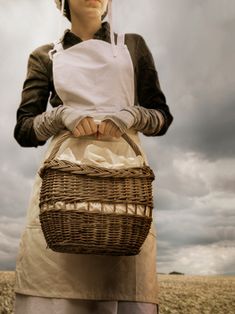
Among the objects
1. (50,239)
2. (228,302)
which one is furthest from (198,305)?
(50,239)

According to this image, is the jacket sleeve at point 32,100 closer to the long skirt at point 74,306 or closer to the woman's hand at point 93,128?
the woman's hand at point 93,128

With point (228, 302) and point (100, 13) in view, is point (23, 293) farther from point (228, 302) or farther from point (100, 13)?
point (228, 302)

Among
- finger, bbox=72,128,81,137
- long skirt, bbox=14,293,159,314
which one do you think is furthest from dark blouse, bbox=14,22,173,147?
long skirt, bbox=14,293,159,314

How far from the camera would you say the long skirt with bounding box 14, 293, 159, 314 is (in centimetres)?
229

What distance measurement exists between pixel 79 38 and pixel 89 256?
1.11 meters

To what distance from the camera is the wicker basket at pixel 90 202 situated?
6.52 feet

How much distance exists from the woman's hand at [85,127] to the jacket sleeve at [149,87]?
35 cm

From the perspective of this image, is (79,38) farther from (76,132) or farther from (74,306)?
(74,306)

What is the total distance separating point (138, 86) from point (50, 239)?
1005mm

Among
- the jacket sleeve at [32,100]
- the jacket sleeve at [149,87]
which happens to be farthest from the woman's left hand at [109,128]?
the jacket sleeve at [32,100]

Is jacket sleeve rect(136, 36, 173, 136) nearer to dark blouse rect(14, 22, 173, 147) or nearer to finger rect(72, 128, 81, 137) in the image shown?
dark blouse rect(14, 22, 173, 147)

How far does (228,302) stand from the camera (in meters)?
6.79

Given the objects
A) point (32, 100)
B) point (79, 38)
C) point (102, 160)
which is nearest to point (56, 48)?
point (79, 38)

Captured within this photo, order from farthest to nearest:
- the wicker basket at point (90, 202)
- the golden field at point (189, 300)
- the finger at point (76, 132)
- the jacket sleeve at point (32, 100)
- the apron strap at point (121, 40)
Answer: the golden field at point (189, 300), the apron strap at point (121, 40), the jacket sleeve at point (32, 100), the finger at point (76, 132), the wicker basket at point (90, 202)
